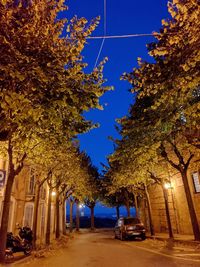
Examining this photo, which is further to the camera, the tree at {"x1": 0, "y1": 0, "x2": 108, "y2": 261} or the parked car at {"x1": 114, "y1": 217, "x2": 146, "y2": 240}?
the parked car at {"x1": 114, "y1": 217, "x2": 146, "y2": 240}

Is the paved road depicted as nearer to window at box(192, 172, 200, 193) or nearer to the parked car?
the parked car

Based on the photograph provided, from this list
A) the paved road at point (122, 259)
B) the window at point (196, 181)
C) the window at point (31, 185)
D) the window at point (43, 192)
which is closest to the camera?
the paved road at point (122, 259)

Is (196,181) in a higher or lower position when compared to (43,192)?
lower

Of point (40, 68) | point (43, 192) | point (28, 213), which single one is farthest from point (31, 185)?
point (40, 68)

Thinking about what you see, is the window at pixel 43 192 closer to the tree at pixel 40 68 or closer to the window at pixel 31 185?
the window at pixel 31 185

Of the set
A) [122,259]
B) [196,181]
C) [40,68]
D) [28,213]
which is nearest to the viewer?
[40,68]

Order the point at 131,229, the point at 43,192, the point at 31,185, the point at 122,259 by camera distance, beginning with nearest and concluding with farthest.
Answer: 1. the point at 122,259
2. the point at 131,229
3. the point at 31,185
4. the point at 43,192

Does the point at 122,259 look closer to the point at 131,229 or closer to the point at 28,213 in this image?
the point at 131,229

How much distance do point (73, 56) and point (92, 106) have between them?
1709 millimetres

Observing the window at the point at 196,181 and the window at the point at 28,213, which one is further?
the window at the point at 28,213

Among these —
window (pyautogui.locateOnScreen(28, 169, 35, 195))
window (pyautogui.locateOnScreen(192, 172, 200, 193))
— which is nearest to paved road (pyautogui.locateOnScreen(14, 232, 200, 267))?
window (pyautogui.locateOnScreen(192, 172, 200, 193))

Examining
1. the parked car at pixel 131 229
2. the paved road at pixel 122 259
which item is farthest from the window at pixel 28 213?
the paved road at pixel 122 259

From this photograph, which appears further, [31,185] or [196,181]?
[31,185]

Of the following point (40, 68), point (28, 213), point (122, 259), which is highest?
point (40, 68)
